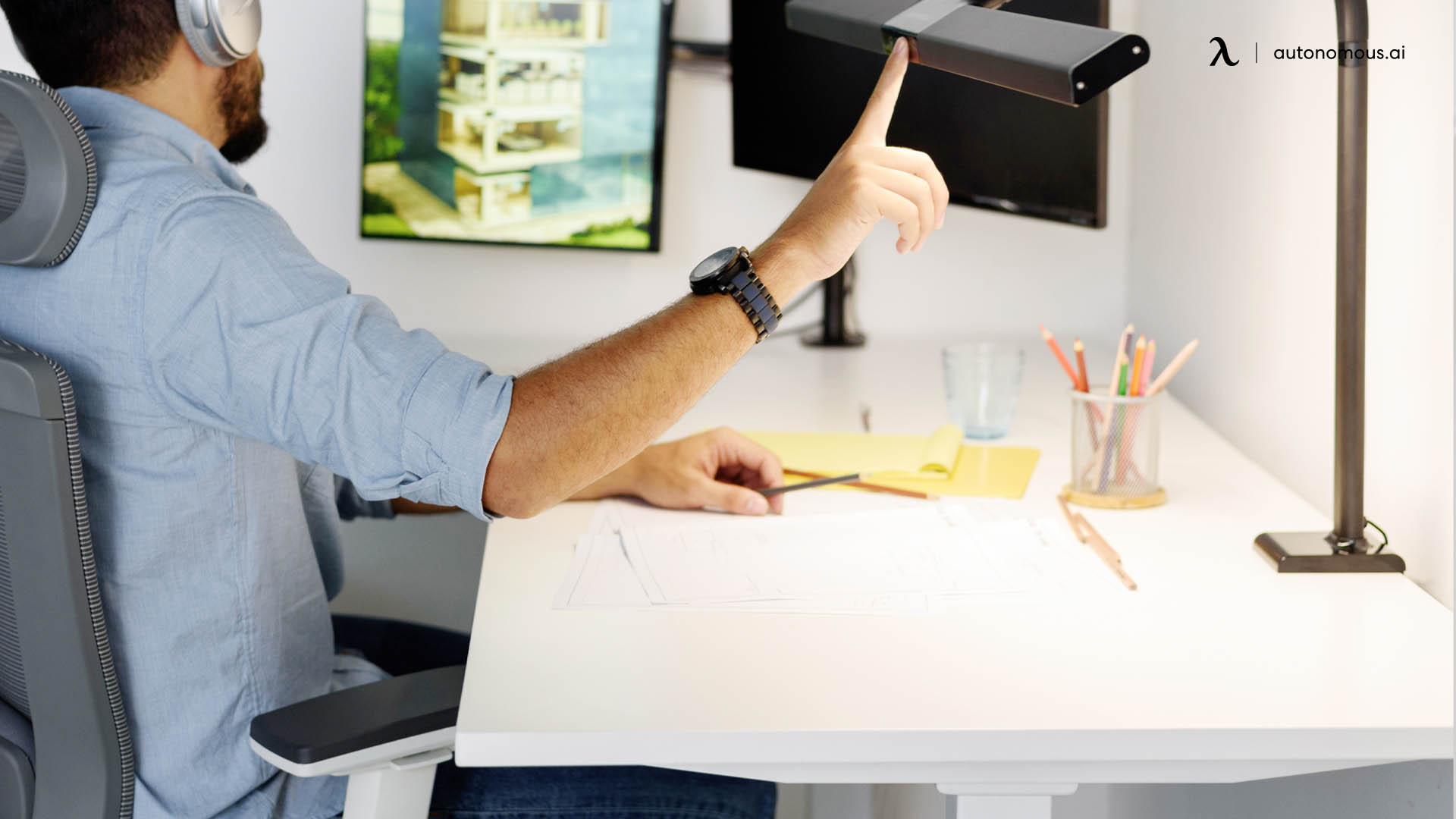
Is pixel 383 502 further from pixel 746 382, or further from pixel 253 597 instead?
pixel 746 382

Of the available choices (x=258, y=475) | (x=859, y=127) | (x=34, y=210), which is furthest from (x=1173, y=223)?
(x=34, y=210)

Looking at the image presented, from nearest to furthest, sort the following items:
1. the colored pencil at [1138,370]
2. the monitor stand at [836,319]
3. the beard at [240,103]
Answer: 1. the beard at [240,103]
2. the colored pencil at [1138,370]
3. the monitor stand at [836,319]

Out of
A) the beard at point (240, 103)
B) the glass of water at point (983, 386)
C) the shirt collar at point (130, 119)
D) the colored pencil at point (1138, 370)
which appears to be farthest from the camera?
the glass of water at point (983, 386)

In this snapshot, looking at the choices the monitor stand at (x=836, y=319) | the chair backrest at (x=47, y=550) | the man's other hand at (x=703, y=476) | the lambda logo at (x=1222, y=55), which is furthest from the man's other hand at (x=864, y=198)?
the monitor stand at (x=836, y=319)

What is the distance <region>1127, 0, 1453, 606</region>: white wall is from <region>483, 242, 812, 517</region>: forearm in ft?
1.84

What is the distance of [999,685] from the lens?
2.64 feet

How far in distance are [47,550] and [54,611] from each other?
1.6 inches

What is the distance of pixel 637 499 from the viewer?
1241mm

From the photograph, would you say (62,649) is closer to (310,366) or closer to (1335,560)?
(310,366)

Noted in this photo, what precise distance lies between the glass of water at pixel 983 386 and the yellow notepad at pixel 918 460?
0.19 ft

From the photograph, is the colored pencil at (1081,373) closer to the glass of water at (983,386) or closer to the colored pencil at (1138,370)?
the colored pencil at (1138,370)

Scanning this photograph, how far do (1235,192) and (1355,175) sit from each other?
56 cm

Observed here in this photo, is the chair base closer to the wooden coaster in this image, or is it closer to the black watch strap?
the black watch strap

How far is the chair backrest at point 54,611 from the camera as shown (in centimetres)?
77
